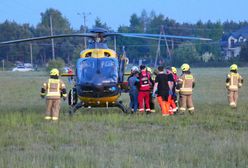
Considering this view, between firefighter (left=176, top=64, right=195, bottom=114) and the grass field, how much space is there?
46.0 inches

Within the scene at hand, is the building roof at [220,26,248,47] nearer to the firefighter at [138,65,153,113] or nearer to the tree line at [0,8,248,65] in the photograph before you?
the tree line at [0,8,248,65]

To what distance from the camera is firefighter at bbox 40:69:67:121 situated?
16750mm

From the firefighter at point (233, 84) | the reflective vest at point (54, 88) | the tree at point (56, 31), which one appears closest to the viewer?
the reflective vest at point (54, 88)

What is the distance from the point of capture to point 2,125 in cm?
1506

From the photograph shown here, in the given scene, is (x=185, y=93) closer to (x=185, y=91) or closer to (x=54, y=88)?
(x=185, y=91)

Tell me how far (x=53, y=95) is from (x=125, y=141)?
5725 mm

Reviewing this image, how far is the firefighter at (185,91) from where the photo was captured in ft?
61.1

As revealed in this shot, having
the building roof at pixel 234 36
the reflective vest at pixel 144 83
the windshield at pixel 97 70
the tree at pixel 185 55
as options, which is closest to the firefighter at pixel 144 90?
the reflective vest at pixel 144 83

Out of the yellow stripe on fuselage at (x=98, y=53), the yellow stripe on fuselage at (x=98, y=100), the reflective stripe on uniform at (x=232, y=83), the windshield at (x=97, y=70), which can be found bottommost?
the yellow stripe on fuselage at (x=98, y=100)

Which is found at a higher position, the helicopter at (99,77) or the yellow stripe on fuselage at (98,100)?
the helicopter at (99,77)

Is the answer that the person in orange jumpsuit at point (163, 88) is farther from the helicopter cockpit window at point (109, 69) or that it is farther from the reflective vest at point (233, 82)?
the reflective vest at point (233, 82)

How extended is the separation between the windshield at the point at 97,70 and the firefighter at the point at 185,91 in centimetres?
208

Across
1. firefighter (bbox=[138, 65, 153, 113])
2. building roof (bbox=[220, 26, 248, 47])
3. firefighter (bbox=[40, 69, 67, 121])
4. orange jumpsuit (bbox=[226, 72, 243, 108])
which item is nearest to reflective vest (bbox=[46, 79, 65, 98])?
firefighter (bbox=[40, 69, 67, 121])

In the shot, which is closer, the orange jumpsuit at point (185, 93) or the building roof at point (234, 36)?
the orange jumpsuit at point (185, 93)
